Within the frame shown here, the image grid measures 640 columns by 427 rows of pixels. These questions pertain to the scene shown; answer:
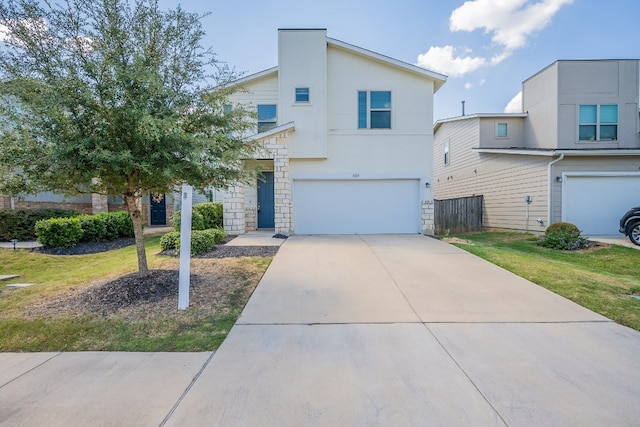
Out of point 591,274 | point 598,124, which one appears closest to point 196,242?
point 591,274

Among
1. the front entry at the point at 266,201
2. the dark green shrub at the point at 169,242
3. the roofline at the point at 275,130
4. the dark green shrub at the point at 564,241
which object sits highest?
the roofline at the point at 275,130

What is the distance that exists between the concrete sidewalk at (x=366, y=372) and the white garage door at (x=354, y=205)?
671cm

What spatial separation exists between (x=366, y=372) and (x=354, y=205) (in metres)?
8.90

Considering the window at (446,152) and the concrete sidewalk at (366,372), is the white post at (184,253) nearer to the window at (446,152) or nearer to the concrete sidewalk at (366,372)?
the concrete sidewalk at (366,372)

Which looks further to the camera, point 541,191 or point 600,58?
point 600,58

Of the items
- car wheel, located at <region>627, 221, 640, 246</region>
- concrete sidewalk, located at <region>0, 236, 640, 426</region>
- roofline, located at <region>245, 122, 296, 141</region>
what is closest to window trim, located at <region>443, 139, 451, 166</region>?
car wheel, located at <region>627, 221, 640, 246</region>

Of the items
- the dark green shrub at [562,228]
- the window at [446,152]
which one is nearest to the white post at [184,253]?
the dark green shrub at [562,228]

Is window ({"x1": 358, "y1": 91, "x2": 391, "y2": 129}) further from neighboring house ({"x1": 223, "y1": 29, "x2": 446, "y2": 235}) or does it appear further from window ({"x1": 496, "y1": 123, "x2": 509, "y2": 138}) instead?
window ({"x1": 496, "y1": 123, "x2": 509, "y2": 138})

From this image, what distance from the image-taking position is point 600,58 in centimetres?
1398

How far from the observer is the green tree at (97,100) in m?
4.19

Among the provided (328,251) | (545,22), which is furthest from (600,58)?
(328,251)

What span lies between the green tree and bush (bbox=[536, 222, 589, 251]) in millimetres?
10867

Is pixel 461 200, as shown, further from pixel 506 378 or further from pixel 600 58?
pixel 506 378

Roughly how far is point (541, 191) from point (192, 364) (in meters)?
13.9
